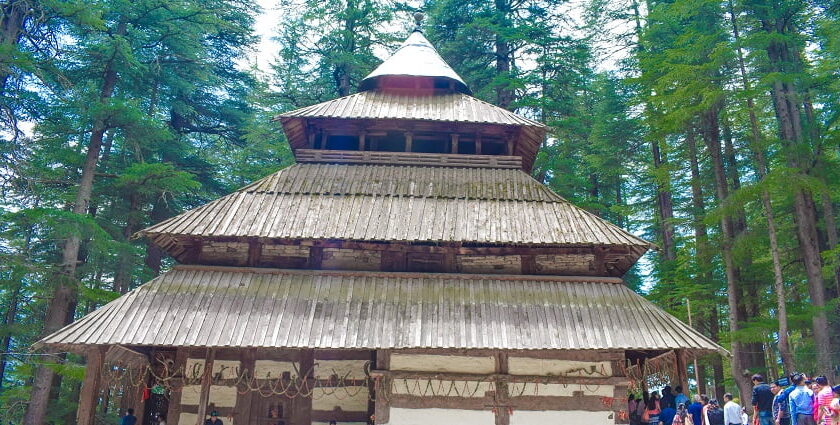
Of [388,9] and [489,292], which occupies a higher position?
[388,9]

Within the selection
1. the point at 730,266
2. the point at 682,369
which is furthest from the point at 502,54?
the point at 682,369

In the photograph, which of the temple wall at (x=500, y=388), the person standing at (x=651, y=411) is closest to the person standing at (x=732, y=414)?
the temple wall at (x=500, y=388)

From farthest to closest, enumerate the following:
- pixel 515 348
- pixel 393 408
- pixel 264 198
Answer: pixel 264 198 < pixel 393 408 < pixel 515 348

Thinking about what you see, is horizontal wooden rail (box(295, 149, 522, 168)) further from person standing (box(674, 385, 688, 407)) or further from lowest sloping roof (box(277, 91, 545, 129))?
person standing (box(674, 385, 688, 407))

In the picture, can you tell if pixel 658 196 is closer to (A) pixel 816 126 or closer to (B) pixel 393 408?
(A) pixel 816 126

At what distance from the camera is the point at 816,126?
20.1 m

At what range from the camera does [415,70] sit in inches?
801

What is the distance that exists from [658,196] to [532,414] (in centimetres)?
2180

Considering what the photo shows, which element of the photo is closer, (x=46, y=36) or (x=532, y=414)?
(x=532, y=414)

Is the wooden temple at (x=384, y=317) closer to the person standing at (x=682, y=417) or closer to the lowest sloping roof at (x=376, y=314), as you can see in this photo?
the lowest sloping roof at (x=376, y=314)

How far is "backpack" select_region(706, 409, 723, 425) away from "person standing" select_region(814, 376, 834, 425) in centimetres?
176

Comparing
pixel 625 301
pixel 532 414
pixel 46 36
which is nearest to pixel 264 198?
pixel 532 414

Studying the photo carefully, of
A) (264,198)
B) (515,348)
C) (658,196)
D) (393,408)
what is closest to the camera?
(515,348)

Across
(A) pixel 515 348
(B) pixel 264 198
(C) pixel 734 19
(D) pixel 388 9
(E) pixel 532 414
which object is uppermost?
(D) pixel 388 9
